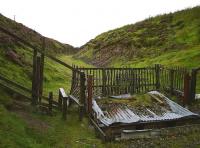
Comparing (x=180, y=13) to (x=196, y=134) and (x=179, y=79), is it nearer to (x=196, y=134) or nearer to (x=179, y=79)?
(x=179, y=79)

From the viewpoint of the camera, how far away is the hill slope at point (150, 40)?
39.9m

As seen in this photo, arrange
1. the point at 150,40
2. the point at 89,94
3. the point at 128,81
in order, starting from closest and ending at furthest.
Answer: the point at 89,94
the point at 128,81
the point at 150,40

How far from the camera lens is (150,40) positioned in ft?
151

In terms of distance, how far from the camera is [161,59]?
114 feet

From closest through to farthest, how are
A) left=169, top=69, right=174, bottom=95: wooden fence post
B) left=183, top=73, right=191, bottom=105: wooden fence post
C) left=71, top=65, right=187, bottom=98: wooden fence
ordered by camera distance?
left=183, top=73, right=191, bottom=105: wooden fence post < left=71, top=65, right=187, bottom=98: wooden fence < left=169, top=69, right=174, bottom=95: wooden fence post

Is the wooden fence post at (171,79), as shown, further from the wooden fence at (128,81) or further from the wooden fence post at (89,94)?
the wooden fence post at (89,94)

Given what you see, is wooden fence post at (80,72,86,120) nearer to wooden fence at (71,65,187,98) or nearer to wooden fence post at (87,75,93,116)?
wooden fence post at (87,75,93,116)

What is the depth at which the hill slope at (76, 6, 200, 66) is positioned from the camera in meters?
39.9

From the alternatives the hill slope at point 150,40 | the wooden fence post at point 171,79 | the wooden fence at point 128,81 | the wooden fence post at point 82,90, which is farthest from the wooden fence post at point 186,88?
the hill slope at point 150,40

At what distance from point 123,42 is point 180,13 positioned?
9.85 meters

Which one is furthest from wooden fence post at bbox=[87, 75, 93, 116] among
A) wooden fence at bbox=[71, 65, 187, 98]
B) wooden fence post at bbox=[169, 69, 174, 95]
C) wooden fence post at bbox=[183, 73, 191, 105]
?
wooden fence post at bbox=[169, 69, 174, 95]

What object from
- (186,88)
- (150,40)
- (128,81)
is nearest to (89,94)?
(128,81)

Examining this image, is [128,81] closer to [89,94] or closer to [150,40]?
[89,94]

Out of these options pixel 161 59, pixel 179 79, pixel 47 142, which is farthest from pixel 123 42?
pixel 47 142
